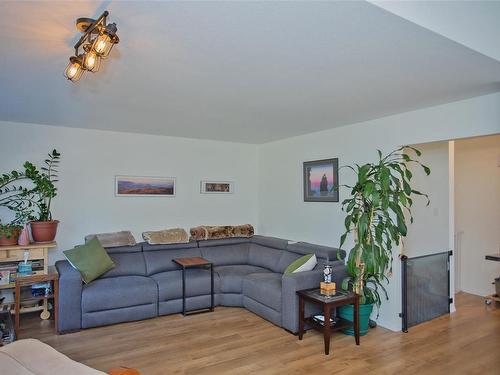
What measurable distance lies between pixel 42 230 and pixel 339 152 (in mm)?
Result: 3870

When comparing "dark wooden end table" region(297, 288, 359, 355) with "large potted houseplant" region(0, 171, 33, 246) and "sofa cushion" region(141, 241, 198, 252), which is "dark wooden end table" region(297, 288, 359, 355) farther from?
"large potted houseplant" region(0, 171, 33, 246)

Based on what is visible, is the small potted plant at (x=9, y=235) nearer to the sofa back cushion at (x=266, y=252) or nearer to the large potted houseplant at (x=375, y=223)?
the sofa back cushion at (x=266, y=252)

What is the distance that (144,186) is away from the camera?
5.20 m

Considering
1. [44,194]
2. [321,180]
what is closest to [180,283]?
[44,194]

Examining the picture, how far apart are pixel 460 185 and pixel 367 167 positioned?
2634 mm

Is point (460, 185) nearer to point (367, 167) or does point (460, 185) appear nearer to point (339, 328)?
point (367, 167)

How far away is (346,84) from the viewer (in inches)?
112

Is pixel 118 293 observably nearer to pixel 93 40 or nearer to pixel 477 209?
pixel 93 40

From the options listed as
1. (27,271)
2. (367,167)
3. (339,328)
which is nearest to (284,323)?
(339,328)

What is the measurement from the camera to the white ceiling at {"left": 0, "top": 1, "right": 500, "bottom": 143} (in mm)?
1758

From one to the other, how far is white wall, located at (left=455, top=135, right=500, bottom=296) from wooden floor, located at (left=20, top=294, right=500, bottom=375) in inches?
41.2

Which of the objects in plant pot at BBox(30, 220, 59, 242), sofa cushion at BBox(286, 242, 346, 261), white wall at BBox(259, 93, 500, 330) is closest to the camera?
white wall at BBox(259, 93, 500, 330)

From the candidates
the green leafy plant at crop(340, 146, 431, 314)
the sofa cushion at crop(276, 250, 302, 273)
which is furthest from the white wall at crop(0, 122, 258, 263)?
the green leafy plant at crop(340, 146, 431, 314)

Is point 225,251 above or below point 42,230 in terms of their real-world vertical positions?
below
